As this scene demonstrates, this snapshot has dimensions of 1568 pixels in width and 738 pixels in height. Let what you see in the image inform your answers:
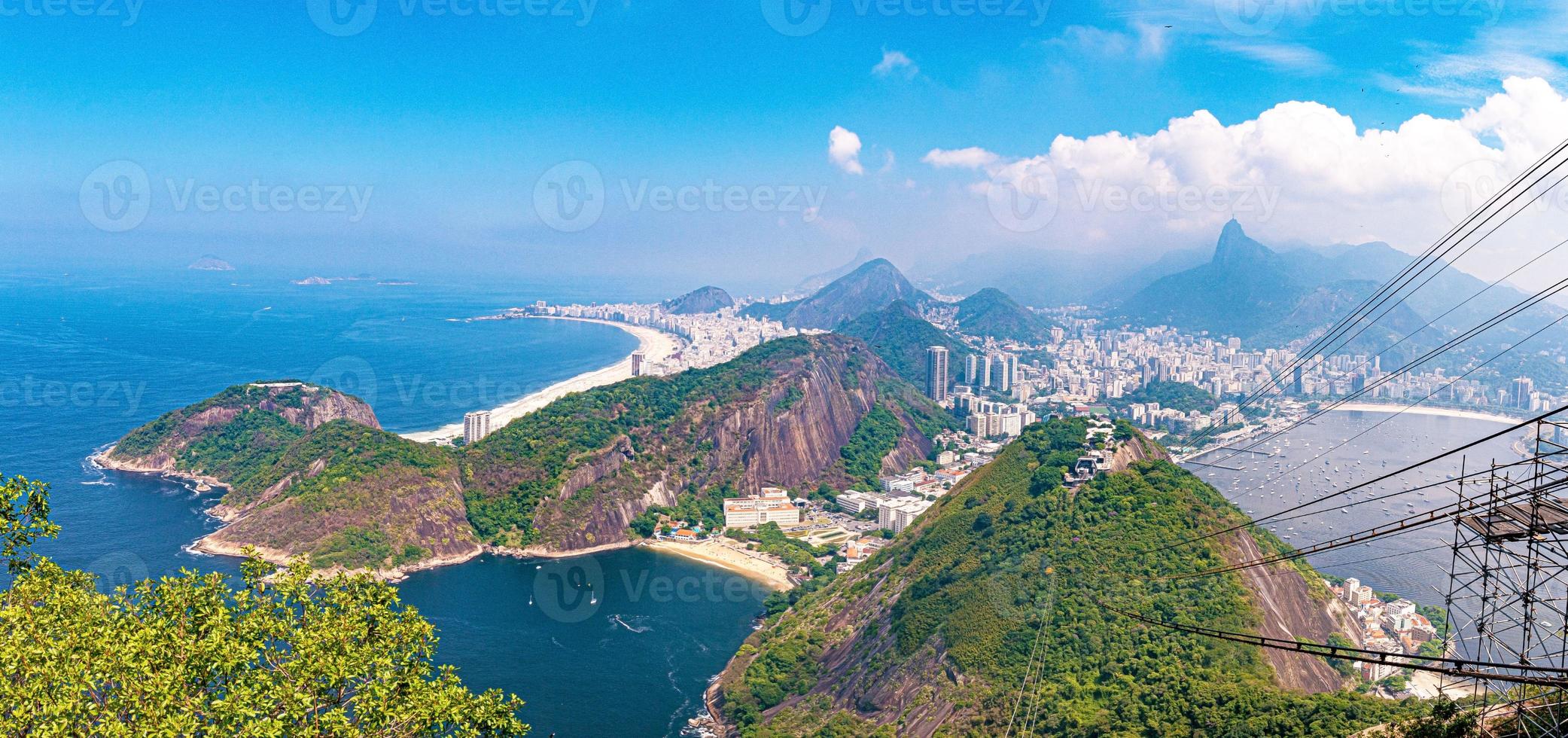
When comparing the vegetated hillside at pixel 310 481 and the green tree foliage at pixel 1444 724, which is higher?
the green tree foliage at pixel 1444 724

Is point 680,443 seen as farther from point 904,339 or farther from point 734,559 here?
point 904,339

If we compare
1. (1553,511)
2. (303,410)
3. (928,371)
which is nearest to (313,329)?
(303,410)

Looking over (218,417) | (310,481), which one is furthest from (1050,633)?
(218,417)

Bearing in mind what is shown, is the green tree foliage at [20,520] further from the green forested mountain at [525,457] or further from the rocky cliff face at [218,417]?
the rocky cliff face at [218,417]

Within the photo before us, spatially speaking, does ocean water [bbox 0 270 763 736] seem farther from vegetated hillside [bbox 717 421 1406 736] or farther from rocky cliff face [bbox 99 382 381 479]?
vegetated hillside [bbox 717 421 1406 736]

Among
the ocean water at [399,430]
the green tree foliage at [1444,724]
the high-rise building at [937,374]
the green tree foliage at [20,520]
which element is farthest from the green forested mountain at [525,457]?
the green tree foliage at [1444,724]

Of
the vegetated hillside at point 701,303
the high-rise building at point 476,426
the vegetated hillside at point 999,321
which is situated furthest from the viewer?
the vegetated hillside at point 701,303
